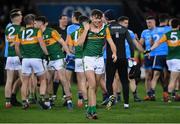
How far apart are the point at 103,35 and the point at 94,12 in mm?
621

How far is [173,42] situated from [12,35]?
482 cm

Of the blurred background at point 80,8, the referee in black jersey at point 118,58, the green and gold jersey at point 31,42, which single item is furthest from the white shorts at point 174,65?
the blurred background at point 80,8

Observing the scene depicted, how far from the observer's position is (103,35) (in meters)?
17.7

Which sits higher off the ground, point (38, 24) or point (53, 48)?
point (38, 24)

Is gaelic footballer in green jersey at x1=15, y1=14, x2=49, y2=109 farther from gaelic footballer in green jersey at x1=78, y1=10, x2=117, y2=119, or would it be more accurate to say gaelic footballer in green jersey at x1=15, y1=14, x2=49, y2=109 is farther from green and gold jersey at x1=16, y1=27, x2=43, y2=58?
gaelic footballer in green jersey at x1=78, y1=10, x2=117, y2=119

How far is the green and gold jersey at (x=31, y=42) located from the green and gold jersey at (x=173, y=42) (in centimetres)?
400

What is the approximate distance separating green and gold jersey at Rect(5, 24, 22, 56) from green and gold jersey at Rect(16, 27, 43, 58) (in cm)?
62

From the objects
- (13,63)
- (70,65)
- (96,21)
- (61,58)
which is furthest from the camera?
(70,65)

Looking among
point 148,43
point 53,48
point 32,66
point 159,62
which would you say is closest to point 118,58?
point 53,48

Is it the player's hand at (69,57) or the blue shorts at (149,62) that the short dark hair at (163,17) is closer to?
the blue shorts at (149,62)

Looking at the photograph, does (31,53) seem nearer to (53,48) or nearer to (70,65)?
(53,48)

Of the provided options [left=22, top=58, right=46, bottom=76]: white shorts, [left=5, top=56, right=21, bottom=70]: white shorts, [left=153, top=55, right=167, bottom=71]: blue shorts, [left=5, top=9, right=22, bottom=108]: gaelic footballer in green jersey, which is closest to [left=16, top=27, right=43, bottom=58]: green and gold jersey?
[left=22, top=58, right=46, bottom=76]: white shorts

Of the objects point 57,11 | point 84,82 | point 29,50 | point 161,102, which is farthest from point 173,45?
point 57,11

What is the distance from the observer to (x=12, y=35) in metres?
20.5
